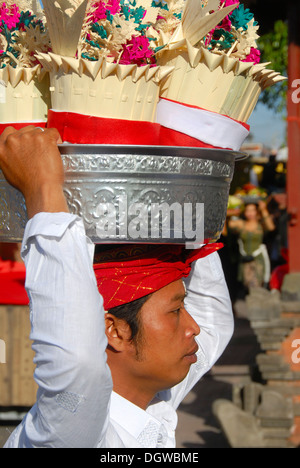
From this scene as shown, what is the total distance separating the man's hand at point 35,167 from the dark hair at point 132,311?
452mm

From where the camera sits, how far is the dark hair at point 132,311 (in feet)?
5.90

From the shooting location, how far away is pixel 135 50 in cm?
157

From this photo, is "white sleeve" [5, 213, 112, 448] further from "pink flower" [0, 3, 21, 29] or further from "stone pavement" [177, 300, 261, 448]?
"stone pavement" [177, 300, 261, 448]

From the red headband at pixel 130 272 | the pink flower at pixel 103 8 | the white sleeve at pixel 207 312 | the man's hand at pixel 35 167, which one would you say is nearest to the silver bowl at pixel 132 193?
the man's hand at pixel 35 167

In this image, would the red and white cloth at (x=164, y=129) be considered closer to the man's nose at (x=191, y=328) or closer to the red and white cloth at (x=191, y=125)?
the red and white cloth at (x=191, y=125)

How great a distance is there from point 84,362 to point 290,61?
6608 mm

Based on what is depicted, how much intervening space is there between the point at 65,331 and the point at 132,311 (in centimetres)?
48

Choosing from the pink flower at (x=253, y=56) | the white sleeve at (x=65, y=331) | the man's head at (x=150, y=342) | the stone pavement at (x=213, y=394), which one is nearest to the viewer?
the white sleeve at (x=65, y=331)

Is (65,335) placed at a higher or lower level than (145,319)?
higher

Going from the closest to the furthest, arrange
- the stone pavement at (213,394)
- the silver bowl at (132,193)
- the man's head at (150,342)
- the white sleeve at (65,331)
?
the white sleeve at (65,331) → the silver bowl at (132,193) → the man's head at (150,342) → the stone pavement at (213,394)

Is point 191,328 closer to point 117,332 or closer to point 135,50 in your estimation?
point 117,332

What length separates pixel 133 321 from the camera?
1803 millimetres

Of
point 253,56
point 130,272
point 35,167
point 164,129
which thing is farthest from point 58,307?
point 253,56

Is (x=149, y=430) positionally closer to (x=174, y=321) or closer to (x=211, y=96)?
(x=174, y=321)
